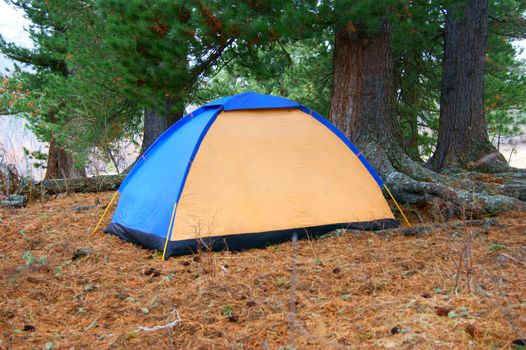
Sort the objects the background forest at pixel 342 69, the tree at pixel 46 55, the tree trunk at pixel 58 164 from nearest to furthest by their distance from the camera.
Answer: the background forest at pixel 342 69
the tree at pixel 46 55
the tree trunk at pixel 58 164

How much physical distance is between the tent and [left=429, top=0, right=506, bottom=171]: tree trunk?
214cm

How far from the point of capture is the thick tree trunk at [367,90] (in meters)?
5.73

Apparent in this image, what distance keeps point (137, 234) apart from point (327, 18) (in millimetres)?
2934

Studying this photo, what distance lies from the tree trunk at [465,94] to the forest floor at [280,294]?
2.08 m

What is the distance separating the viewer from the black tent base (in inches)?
165

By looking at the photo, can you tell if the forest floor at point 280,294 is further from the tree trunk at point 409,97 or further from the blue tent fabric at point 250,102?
the tree trunk at point 409,97

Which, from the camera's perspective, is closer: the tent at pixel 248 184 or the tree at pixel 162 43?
the tent at pixel 248 184

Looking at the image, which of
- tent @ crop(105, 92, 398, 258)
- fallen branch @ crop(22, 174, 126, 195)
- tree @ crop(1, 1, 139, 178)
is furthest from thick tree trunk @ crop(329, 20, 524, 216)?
fallen branch @ crop(22, 174, 126, 195)

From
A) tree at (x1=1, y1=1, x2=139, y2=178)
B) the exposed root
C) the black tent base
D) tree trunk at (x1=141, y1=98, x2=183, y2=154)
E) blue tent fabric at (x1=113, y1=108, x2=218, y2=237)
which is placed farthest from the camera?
tree trunk at (x1=141, y1=98, x2=183, y2=154)

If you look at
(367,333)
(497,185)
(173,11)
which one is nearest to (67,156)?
(173,11)

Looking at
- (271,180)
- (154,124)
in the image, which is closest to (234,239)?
(271,180)

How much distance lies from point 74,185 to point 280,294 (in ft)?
18.9

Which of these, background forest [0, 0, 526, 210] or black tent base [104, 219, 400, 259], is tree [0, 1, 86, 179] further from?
black tent base [104, 219, 400, 259]

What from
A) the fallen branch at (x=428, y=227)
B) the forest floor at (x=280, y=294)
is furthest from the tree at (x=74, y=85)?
the fallen branch at (x=428, y=227)
